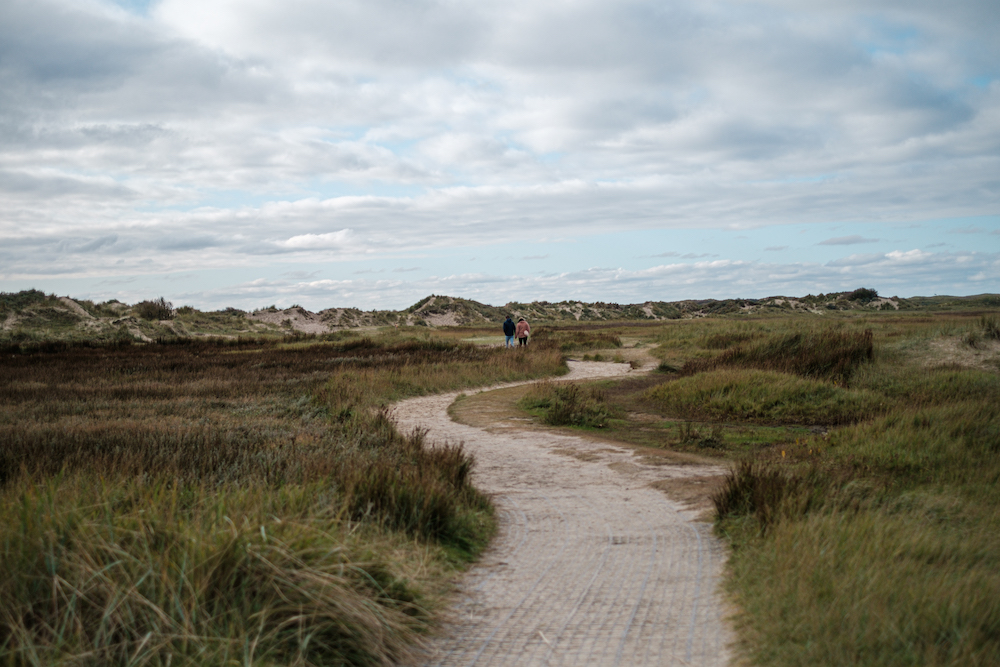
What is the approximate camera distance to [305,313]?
68.2 m

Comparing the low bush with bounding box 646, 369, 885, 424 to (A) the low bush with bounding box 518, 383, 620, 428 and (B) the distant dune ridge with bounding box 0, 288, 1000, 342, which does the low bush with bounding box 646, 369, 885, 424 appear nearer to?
(A) the low bush with bounding box 518, 383, 620, 428

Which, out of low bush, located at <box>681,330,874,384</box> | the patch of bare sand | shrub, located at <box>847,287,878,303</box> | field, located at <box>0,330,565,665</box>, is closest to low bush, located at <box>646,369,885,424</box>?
low bush, located at <box>681,330,874,384</box>

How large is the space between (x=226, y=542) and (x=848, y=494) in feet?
18.1

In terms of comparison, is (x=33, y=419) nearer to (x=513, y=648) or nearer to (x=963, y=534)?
(x=513, y=648)

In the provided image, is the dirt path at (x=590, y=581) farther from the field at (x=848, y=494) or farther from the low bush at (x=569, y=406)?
the low bush at (x=569, y=406)

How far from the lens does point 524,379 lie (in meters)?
23.7

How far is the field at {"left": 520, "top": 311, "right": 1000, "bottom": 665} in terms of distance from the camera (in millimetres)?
3330

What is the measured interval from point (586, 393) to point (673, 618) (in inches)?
503

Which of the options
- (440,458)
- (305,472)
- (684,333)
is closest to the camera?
(305,472)

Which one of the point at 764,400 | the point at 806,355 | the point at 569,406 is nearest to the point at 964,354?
the point at 806,355

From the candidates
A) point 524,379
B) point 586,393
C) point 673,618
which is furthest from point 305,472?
point 524,379

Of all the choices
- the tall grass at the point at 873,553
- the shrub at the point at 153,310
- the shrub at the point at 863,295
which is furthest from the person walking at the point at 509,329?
the shrub at the point at 863,295

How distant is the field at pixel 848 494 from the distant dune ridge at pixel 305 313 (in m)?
36.9

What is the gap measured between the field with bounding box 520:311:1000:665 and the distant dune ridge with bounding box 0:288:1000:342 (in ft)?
121
